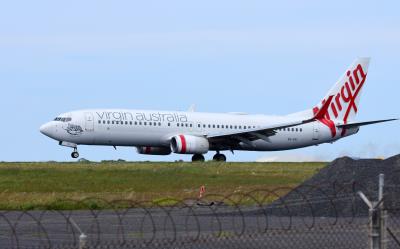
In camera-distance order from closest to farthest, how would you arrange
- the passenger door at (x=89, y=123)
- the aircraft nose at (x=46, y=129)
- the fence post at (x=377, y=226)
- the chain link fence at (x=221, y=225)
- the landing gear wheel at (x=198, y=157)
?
the fence post at (x=377, y=226), the chain link fence at (x=221, y=225), the passenger door at (x=89, y=123), the aircraft nose at (x=46, y=129), the landing gear wheel at (x=198, y=157)

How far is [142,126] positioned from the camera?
58.7m

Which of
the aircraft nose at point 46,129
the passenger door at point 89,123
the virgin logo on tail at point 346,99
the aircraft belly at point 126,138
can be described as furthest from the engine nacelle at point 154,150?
the virgin logo on tail at point 346,99

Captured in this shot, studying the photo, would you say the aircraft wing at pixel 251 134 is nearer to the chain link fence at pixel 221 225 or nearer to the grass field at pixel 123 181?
the grass field at pixel 123 181

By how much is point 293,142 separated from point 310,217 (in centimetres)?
4165

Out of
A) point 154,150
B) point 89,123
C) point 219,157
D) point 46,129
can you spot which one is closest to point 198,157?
point 219,157

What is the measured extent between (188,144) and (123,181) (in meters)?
19.6

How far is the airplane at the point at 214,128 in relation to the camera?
5806cm

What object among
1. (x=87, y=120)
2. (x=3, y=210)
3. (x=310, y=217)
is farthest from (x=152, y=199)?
(x=87, y=120)

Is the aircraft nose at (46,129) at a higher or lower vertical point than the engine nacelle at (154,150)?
higher

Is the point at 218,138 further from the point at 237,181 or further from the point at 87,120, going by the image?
the point at 237,181

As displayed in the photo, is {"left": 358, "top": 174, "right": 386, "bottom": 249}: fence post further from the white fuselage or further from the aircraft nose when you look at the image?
the aircraft nose

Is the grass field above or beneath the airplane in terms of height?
beneath

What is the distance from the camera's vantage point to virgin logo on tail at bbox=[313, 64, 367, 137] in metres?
67.7

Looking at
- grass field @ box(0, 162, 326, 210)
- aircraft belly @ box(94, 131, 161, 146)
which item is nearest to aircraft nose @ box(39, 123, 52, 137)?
aircraft belly @ box(94, 131, 161, 146)
